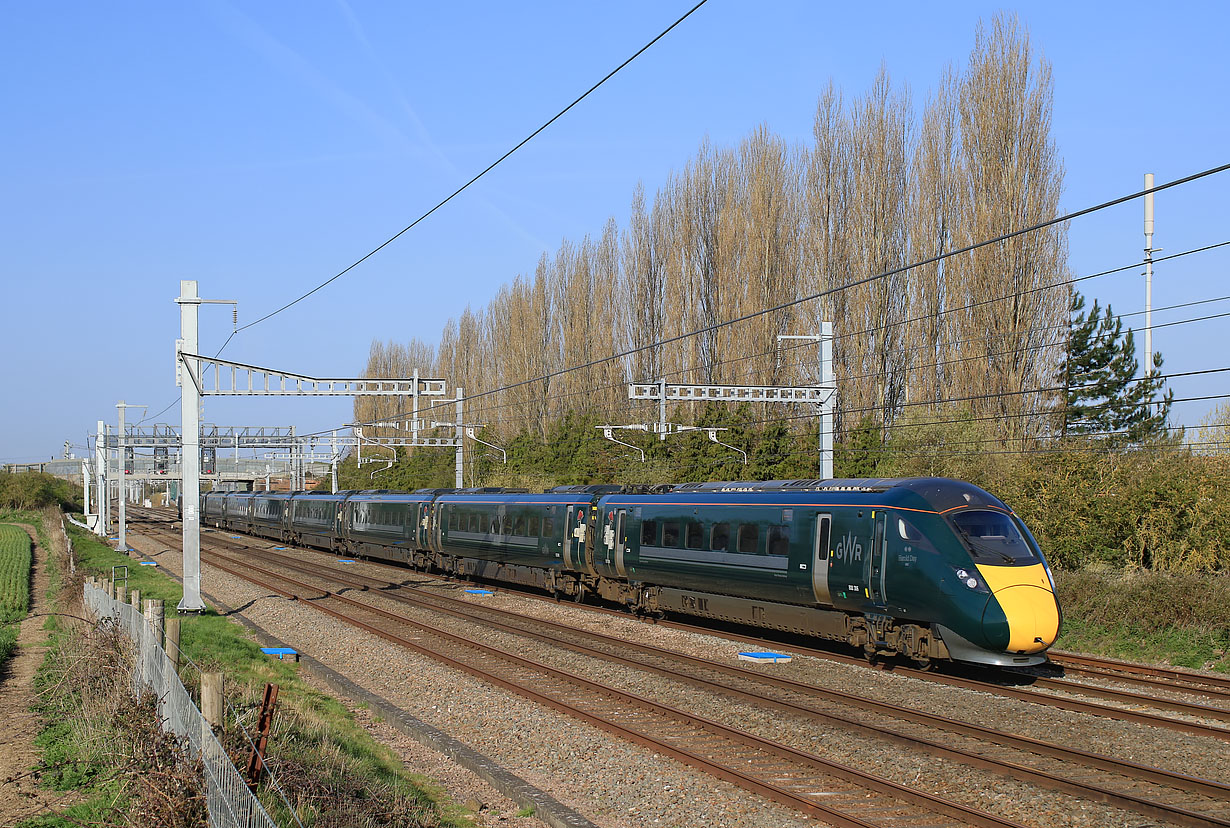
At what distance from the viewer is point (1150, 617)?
60.5ft

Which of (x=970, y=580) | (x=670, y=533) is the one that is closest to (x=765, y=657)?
(x=970, y=580)

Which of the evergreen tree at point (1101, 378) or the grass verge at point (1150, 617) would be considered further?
the evergreen tree at point (1101, 378)

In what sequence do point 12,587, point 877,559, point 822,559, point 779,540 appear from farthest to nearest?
point 12,587
point 779,540
point 822,559
point 877,559

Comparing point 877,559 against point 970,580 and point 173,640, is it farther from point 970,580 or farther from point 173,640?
point 173,640

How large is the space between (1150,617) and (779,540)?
6870 millimetres

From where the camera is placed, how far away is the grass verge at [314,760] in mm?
8320

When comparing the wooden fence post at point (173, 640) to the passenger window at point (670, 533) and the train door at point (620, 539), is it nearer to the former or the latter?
the passenger window at point (670, 533)

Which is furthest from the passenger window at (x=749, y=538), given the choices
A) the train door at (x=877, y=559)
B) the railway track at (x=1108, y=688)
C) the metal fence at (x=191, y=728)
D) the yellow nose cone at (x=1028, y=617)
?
the metal fence at (x=191, y=728)

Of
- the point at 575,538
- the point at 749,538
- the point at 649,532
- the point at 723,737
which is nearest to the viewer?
the point at 723,737

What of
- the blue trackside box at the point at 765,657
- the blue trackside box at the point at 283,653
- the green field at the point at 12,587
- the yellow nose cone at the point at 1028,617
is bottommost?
the green field at the point at 12,587

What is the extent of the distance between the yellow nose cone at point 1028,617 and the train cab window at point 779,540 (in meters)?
3.88

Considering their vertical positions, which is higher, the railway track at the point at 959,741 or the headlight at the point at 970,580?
the headlight at the point at 970,580

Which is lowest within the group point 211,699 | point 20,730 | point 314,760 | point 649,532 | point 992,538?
point 20,730

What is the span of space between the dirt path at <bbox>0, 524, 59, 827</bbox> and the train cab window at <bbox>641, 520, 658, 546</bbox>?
1095 centimetres
